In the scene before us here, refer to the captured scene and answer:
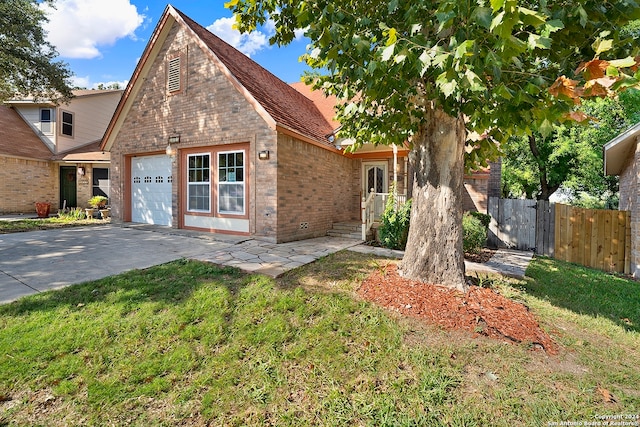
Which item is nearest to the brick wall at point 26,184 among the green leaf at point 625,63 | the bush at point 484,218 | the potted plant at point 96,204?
the potted plant at point 96,204

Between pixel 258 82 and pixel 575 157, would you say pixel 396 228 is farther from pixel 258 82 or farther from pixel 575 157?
pixel 575 157

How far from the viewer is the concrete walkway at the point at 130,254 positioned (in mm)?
4695

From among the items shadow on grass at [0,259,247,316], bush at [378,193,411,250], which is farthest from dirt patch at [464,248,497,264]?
shadow on grass at [0,259,247,316]

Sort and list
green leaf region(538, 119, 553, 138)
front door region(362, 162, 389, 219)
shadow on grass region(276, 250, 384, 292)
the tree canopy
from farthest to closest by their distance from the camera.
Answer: front door region(362, 162, 389, 219), shadow on grass region(276, 250, 384, 292), green leaf region(538, 119, 553, 138), the tree canopy

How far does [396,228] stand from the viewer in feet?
25.5

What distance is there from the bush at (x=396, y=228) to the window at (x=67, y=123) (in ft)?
63.0

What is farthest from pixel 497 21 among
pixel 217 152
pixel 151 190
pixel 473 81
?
pixel 151 190

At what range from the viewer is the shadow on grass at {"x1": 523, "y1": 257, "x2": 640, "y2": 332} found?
14.0 feet

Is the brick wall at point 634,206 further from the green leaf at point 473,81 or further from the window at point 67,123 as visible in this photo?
the window at point 67,123

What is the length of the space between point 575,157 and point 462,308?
1876 centimetres

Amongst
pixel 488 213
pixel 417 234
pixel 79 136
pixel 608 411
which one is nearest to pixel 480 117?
pixel 417 234

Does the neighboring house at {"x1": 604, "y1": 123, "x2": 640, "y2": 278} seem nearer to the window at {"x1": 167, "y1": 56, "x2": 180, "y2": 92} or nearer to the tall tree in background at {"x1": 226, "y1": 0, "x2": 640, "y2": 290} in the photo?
the tall tree in background at {"x1": 226, "y1": 0, "x2": 640, "y2": 290}

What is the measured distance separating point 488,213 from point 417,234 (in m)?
7.07

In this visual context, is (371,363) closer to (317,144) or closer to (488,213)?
(317,144)
